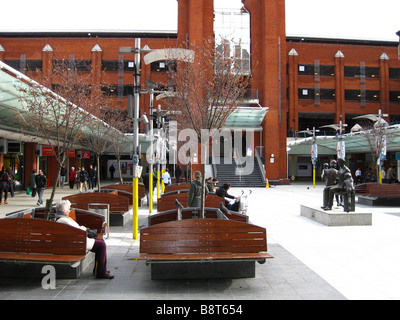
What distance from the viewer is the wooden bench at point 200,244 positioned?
5887 mm

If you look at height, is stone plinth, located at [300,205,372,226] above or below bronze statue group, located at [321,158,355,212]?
below

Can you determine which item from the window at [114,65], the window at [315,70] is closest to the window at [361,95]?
the window at [315,70]

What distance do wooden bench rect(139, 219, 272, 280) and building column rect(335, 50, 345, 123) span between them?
153 feet

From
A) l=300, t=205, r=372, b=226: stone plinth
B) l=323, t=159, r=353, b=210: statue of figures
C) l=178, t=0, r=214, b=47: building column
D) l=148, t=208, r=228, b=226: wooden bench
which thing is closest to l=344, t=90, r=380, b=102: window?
l=178, t=0, r=214, b=47: building column

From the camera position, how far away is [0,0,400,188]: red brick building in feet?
125

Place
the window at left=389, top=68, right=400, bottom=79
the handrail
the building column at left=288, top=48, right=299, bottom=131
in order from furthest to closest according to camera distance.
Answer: the window at left=389, top=68, right=400, bottom=79
the building column at left=288, top=48, right=299, bottom=131
the handrail

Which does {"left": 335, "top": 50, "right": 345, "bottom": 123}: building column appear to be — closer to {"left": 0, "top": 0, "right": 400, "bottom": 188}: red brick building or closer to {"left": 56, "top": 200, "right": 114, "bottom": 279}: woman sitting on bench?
{"left": 0, "top": 0, "right": 400, "bottom": 188}: red brick building

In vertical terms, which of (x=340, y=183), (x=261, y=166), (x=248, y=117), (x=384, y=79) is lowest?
(x=340, y=183)

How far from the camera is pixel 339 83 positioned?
160 ft

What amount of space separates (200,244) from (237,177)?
95.7ft

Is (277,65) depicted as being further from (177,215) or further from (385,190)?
(177,215)

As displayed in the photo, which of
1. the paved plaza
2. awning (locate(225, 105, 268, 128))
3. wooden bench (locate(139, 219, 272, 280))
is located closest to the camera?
the paved plaza

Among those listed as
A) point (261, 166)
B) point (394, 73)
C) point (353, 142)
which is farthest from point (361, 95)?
point (261, 166)
